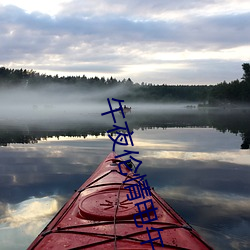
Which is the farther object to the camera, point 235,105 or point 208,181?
point 235,105

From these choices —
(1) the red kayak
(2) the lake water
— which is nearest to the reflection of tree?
(2) the lake water

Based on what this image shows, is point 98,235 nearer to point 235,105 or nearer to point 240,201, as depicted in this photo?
point 240,201

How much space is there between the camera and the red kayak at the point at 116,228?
4.77 metres

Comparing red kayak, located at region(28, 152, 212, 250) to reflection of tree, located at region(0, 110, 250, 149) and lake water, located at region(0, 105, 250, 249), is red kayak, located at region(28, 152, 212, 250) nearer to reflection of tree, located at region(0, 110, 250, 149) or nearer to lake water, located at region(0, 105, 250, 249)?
lake water, located at region(0, 105, 250, 249)

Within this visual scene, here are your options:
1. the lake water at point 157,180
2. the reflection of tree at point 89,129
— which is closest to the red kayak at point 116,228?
the lake water at point 157,180

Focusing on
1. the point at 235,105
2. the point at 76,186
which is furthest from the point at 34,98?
the point at 76,186

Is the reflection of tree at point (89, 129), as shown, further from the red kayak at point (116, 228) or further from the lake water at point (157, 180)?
the red kayak at point (116, 228)

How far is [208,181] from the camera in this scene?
40.4ft

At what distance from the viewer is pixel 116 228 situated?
5.26 metres

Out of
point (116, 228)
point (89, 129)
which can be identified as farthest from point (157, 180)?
point (89, 129)

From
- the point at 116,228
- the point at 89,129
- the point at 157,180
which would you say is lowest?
the point at 157,180

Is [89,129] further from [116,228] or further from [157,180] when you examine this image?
[116,228]

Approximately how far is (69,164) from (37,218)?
23.4ft

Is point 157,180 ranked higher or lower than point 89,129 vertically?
lower
